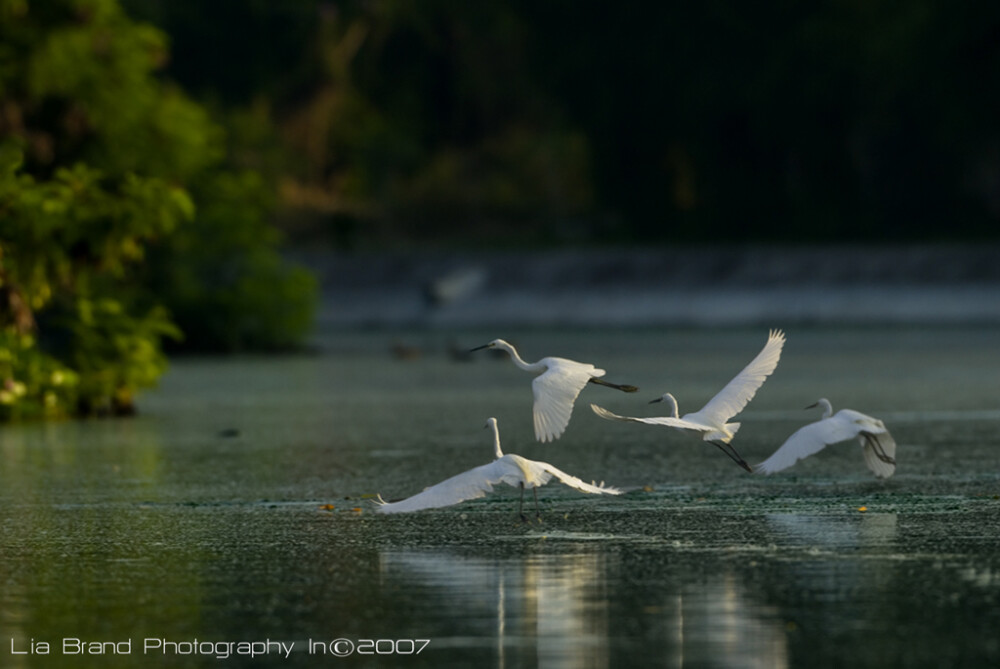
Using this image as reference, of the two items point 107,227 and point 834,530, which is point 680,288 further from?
point 834,530

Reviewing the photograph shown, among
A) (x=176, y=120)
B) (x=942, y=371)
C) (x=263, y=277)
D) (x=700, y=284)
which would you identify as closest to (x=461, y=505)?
(x=942, y=371)

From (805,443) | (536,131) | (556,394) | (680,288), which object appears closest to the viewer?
(556,394)

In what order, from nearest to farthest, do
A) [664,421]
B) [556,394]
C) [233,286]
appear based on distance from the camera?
[664,421] < [556,394] < [233,286]

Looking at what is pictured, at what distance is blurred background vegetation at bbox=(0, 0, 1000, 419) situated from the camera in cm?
4144

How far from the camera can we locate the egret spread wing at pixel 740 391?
11984 millimetres

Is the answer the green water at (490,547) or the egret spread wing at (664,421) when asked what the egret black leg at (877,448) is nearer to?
the green water at (490,547)

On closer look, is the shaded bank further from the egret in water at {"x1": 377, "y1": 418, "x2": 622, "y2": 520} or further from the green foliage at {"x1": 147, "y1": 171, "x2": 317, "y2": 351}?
the egret in water at {"x1": 377, "y1": 418, "x2": 622, "y2": 520}

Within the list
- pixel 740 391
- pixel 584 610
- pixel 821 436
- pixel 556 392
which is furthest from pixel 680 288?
pixel 584 610

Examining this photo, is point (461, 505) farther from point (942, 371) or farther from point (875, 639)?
point (942, 371)

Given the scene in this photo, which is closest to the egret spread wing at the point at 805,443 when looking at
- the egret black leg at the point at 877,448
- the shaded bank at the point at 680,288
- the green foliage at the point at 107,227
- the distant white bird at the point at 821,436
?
the distant white bird at the point at 821,436

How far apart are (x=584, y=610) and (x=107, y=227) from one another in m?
14.4

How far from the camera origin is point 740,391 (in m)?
12.1

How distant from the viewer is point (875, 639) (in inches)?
309

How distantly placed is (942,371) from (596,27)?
1161 inches
